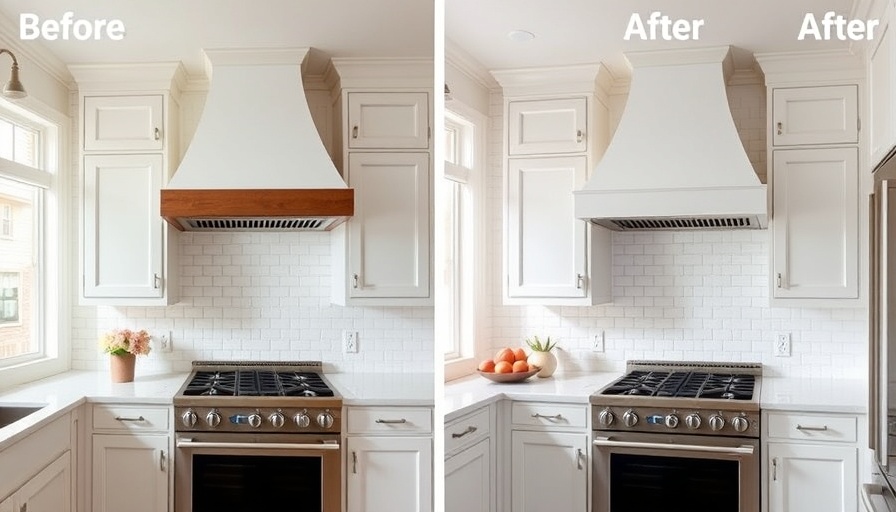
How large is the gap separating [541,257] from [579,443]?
0.81 m

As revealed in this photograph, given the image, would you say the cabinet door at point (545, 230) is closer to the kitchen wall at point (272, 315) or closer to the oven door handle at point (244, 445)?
the kitchen wall at point (272, 315)

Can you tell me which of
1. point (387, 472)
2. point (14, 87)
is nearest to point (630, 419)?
point (387, 472)

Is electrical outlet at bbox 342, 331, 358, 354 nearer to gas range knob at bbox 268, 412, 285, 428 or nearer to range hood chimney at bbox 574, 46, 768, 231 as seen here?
gas range knob at bbox 268, 412, 285, 428

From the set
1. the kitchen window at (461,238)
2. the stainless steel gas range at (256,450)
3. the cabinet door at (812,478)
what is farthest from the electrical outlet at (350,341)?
the cabinet door at (812,478)

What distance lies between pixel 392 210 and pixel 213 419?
1002 millimetres

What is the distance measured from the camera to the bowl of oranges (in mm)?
3557

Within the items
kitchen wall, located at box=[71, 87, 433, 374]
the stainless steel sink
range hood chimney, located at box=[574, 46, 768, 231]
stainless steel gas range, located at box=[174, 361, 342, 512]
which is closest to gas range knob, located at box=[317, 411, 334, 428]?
stainless steel gas range, located at box=[174, 361, 342, 512]

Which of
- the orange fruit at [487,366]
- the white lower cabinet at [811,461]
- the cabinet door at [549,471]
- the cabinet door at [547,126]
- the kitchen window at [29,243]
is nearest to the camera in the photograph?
the kitchen window at [29,243]

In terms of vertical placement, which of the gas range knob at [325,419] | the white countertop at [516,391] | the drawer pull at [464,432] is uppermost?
the white countertop at [516,391]

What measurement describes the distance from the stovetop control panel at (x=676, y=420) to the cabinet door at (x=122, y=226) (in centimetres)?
176

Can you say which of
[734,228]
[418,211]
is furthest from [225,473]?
[734,228]

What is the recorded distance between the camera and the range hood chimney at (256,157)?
3.16 m

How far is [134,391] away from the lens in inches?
122

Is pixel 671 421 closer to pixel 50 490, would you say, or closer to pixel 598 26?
pixel 598 26
